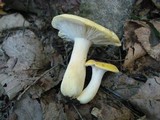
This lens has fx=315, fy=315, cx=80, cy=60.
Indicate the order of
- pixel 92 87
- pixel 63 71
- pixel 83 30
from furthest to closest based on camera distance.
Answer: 1. pixel 63 71
2. pixel 92 87
3. pixel 83 30

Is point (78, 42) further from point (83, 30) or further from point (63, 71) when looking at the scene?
point (63, 71)

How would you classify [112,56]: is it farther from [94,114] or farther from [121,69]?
[94,114]

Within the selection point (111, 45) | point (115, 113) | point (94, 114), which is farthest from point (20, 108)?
point (111, 45)

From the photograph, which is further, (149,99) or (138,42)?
(138,42)

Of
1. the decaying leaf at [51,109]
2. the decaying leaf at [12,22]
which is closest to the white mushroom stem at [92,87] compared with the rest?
the decaying leaf at [51,109]

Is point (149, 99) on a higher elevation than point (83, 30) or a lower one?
lower

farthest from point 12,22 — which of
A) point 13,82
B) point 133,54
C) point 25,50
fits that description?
point 133,54

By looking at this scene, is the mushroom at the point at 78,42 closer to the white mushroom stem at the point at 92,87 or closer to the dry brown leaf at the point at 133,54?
→ the white mushroom stem at the point at 92,87
